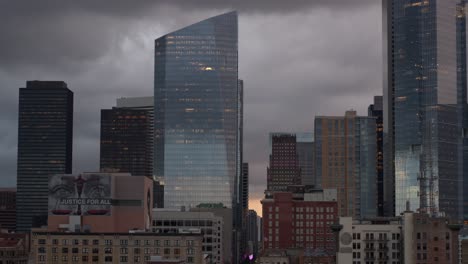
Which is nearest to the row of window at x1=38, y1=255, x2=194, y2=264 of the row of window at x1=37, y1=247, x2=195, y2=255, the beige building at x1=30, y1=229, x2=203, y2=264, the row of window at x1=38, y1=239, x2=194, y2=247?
the beige building at x1=30, y1=229, x2=203, y2=264

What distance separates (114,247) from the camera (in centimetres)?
19462

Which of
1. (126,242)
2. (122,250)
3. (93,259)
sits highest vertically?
(126,242)

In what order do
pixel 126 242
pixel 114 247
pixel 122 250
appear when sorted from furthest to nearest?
pixel 126 242
pixel 122 250
pixel 114 247

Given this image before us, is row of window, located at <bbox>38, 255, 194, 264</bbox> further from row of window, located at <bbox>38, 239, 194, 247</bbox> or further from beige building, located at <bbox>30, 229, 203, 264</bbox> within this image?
row of window, located at <bbox>38, 239, 194, 247</bbox>

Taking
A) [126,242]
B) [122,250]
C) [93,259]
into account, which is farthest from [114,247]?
[93,259]

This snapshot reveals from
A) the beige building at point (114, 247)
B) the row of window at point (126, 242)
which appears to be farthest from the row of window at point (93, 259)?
the row of window at point (126, 242)

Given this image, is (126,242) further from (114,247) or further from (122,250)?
(114,247)

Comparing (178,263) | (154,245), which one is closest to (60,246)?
(154,245)

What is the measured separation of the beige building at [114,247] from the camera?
636 feet

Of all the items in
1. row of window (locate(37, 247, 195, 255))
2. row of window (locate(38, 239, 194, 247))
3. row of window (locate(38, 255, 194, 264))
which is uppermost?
row of window (locate(38, 239, 194, 247))

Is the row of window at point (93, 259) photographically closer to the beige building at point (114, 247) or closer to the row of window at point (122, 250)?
the beige building at point (114, 247)

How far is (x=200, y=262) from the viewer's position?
19538cm

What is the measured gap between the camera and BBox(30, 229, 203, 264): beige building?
194000 mm

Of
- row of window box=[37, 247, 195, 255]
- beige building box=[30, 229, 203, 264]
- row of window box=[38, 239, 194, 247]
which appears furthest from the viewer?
row of window box=[38, 239, 194, 247]
